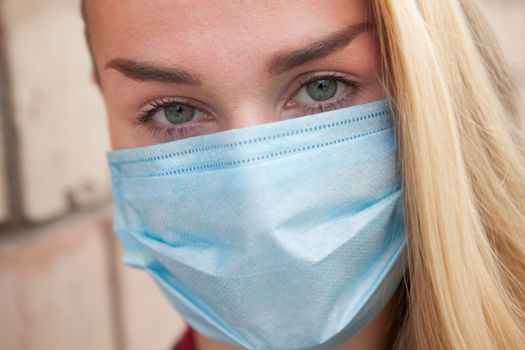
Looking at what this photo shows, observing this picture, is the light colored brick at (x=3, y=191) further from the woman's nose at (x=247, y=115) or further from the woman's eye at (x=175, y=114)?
the woman's nose at (x=247, y=115)

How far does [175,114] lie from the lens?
1337 millimetres

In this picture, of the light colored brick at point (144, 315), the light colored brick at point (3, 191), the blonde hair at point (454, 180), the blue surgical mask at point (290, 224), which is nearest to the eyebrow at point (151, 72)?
Result: the blue surgical mask at point (290, 224)

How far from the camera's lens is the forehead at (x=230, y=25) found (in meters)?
1.15

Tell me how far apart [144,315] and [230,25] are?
1.78 meters

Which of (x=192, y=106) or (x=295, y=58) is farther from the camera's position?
(x=192, y=106)

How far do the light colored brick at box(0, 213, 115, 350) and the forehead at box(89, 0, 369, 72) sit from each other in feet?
3.73

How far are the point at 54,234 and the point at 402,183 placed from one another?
4.50 ft

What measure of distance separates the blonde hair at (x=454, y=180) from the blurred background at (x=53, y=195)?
0.79 metres

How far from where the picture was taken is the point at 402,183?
1229 millimetres

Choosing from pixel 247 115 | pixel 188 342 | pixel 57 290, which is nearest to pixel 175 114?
pixel 247 115

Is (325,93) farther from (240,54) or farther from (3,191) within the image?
(3,191)

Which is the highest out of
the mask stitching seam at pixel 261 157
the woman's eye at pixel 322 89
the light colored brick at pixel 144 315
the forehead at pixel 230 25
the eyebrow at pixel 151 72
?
the forehead at pixel 230 25

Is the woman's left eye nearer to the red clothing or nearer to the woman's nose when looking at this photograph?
the woman's nose

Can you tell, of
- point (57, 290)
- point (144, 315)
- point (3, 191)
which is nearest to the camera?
point (3, 191)
